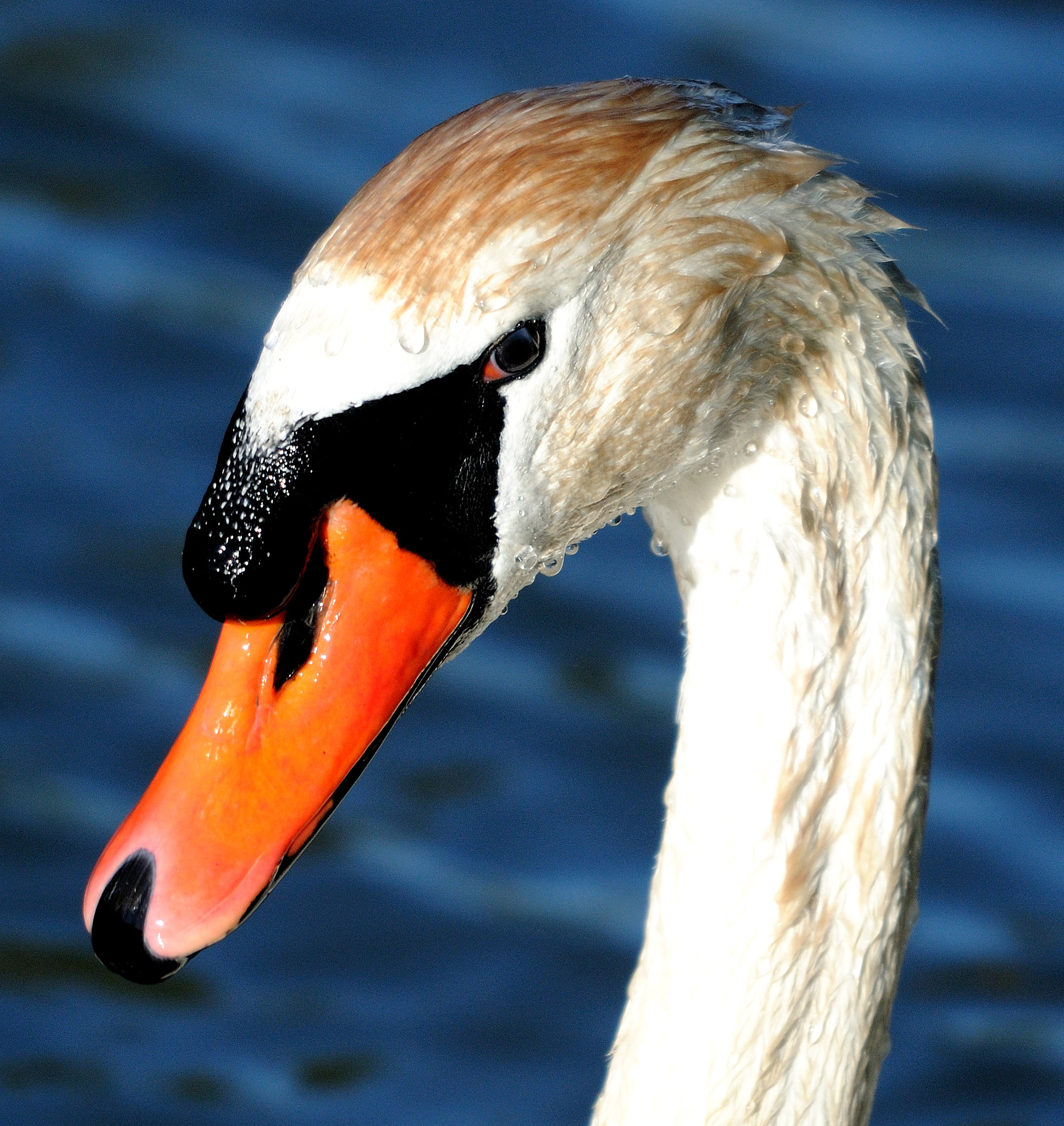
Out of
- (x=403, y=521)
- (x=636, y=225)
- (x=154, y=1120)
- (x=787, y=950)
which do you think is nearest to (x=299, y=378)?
(x=403, y=521)

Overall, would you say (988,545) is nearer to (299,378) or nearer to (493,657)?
(493,657)

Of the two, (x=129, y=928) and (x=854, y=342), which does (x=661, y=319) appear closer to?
(x=854, y=342)

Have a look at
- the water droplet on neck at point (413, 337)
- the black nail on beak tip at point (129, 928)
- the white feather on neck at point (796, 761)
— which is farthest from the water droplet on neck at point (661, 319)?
the black nail on beak tip at point (129, 928)

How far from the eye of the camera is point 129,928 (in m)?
2.50

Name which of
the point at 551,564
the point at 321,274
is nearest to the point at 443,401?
the point at 321,274

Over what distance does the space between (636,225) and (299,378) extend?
524mm

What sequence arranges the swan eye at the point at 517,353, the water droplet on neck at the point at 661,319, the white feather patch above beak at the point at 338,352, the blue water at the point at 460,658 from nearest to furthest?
the white feather patch above beak at the point at 338,352 < the swan eye at the point at 517,353 < the water droplet on neck at the point at 661,319 < the blue water at the point at 460,658

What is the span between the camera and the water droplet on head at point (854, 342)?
273 centimetres

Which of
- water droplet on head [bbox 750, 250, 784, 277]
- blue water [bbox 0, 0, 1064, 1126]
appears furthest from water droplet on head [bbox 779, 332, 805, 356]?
blue water [bbox 0, 0, 1064, 1126]

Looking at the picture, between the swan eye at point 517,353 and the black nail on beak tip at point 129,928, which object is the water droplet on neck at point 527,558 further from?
the black nail on beak tip at point 129,928

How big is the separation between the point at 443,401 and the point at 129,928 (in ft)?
2.56

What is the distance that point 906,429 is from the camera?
2812mm

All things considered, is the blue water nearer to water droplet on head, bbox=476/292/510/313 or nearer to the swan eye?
the swan eye

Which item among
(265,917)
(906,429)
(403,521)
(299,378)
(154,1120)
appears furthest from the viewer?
(265,917)
